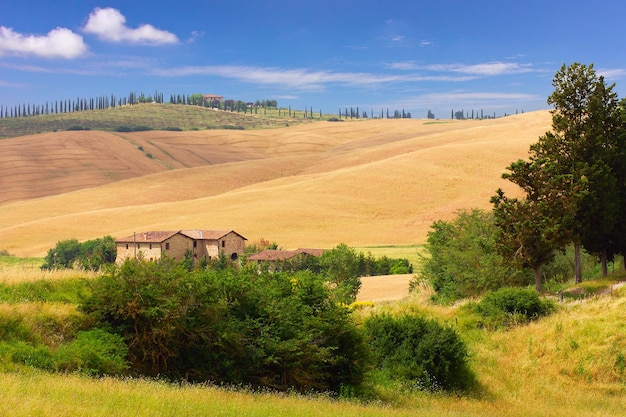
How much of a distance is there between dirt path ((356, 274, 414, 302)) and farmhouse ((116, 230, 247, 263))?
94.2 ft

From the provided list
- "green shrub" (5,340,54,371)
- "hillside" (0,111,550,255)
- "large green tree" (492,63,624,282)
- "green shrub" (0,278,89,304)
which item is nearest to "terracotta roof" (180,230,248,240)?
"hillside" (0,111,550,255)

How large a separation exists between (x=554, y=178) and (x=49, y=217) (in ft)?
397

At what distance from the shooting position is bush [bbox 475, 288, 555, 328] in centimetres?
3183

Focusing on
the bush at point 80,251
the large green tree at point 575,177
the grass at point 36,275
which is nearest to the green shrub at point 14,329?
the grass at point 36,275

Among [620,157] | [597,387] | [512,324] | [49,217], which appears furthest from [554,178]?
[49,217]

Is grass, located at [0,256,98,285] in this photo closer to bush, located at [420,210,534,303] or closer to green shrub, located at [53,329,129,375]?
green shrub, located at [53,329,129,375]

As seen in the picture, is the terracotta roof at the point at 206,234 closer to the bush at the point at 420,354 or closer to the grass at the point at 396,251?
the grass at the point at 396,251

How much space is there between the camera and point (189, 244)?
9562 cm

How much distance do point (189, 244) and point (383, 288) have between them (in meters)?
38.3

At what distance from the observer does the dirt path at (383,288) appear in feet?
199

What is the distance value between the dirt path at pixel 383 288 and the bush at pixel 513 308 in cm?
2476

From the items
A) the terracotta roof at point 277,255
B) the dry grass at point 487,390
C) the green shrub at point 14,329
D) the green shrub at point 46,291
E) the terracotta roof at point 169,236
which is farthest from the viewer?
the terracotta roof at point 169,236

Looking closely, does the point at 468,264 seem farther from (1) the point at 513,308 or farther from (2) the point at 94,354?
(2) the point at 94,354

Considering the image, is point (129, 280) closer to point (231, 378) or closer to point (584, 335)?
point (231, 378)
